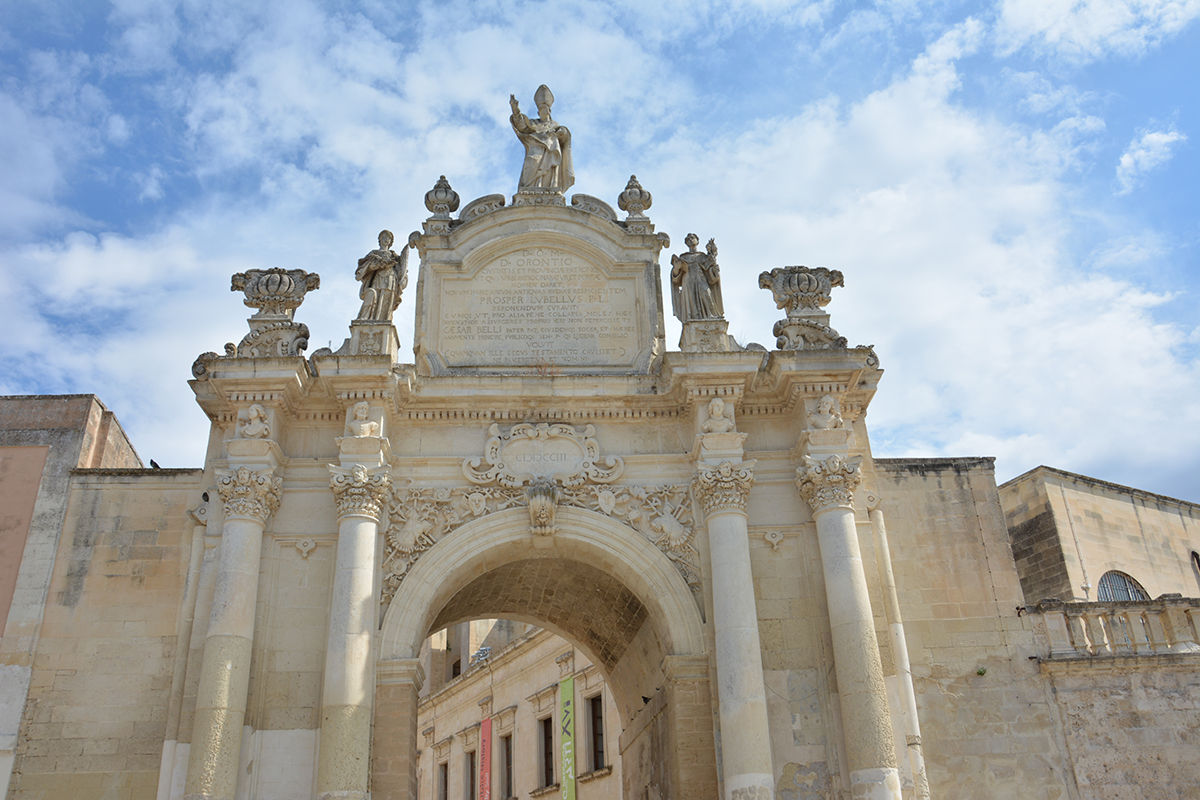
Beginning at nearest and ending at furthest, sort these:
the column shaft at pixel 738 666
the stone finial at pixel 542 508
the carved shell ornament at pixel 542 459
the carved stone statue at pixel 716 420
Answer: the column shaft at pixel 738 666 → the stone finial at pixel 542 508 → the carved stone statue at pixel 716 420 → the carved shell ornament at pixel 542 459

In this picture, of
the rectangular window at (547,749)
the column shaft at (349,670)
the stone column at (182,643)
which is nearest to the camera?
the column shaft at (349,670)

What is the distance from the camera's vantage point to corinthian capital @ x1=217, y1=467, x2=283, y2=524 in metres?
12.4

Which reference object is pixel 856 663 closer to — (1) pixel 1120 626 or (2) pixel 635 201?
(1) pixel 1120 626

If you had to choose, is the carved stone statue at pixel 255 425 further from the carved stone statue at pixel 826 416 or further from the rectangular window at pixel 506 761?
the rectangular window at pixel 506 761

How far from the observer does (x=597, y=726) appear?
Result: 26031 millimetres

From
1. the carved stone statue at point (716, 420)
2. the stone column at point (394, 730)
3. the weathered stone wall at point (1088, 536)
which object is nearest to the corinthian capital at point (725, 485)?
the carved stone statue at point (716, 420)

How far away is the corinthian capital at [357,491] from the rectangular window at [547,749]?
1647 cm

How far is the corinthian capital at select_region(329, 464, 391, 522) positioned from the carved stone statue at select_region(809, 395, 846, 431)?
215 inches

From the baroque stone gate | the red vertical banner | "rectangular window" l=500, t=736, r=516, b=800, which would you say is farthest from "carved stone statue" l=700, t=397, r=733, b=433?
the red vertical banner

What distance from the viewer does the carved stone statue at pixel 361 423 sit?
42.1 feet

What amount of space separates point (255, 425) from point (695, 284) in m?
6.10

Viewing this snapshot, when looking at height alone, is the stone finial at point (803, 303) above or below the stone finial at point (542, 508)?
above

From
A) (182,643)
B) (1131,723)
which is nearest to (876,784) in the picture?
(1131,723)

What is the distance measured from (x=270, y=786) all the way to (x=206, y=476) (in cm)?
404
